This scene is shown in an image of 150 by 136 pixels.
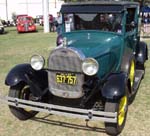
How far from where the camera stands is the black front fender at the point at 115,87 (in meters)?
5.64

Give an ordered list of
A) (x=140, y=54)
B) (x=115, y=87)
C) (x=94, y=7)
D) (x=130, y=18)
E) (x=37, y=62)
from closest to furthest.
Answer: (x=115, y=87), (x=37, y=62), (x=94, y=7), (x=130, y=18), (x=140, y=54)

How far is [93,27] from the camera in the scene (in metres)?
7.19

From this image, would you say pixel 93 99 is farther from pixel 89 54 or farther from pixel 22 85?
pixel 22 85

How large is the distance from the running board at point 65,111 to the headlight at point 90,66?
660mm

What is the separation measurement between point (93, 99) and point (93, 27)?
1.70 metres

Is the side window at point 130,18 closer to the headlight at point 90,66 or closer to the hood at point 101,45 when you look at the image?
the hood at point 101,45

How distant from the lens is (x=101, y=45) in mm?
6637

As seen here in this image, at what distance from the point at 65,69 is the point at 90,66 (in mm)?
485

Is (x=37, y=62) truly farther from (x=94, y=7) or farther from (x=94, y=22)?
(x=94, y=7)

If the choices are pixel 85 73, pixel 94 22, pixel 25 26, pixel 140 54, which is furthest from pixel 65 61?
pixel 25 26

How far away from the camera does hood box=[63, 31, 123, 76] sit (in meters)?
6.36

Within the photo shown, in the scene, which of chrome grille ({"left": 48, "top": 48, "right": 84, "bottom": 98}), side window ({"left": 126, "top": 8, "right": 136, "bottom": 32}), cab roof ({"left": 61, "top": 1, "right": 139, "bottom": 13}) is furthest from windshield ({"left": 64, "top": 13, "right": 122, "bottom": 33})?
chrome grille ({"left": 48, "top": 48, "right": 84, "bottom": 98})

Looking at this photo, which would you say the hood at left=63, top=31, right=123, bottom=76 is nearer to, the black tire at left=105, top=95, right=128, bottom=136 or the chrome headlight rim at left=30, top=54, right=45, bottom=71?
the chrome headlight rim at left=30, top=54, right=45, bottom=71

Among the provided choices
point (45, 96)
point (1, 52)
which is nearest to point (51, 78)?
point (45, 96)
